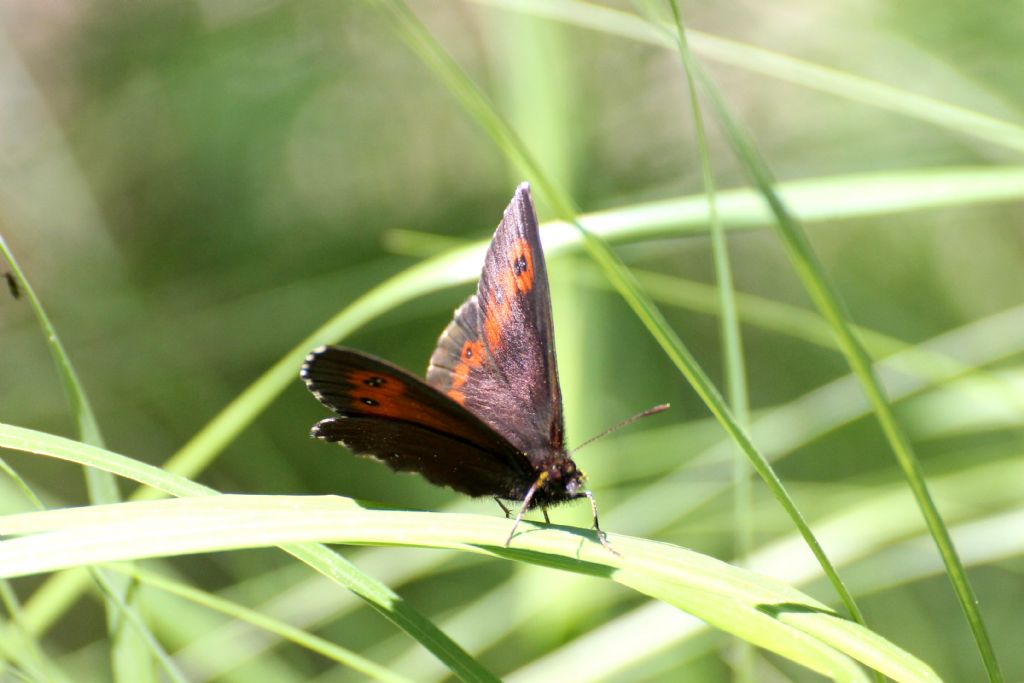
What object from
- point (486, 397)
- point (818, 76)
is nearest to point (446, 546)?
point (486, 397)

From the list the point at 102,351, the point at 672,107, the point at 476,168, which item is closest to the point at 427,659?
the point at 102,351

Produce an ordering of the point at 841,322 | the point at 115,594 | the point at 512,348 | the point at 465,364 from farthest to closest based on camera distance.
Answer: the point at 465,364 → the point at 512,348 → the point at 115,594 → the point at 841,322

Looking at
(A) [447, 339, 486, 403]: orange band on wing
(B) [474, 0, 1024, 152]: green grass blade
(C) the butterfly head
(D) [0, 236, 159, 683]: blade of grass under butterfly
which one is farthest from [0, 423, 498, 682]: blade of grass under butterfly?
(B) [474, 0, 1024, 152]: green grass blade

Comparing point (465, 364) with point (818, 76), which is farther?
point (465, 364)

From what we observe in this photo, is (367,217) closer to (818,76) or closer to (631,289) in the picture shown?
(818,76)

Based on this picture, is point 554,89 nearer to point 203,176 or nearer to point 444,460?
point 444,460

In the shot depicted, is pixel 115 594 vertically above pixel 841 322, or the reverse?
pixel 841 322

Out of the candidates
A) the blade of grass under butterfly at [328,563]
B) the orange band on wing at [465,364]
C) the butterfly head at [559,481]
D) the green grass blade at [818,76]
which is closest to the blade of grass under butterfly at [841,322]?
the blade of grass under butterfly at [328,563]

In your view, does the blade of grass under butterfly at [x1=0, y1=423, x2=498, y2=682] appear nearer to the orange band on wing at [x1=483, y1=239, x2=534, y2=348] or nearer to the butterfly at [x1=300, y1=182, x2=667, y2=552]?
the butterfly at [x1=300, y1=182, x2=667, y2=552]
